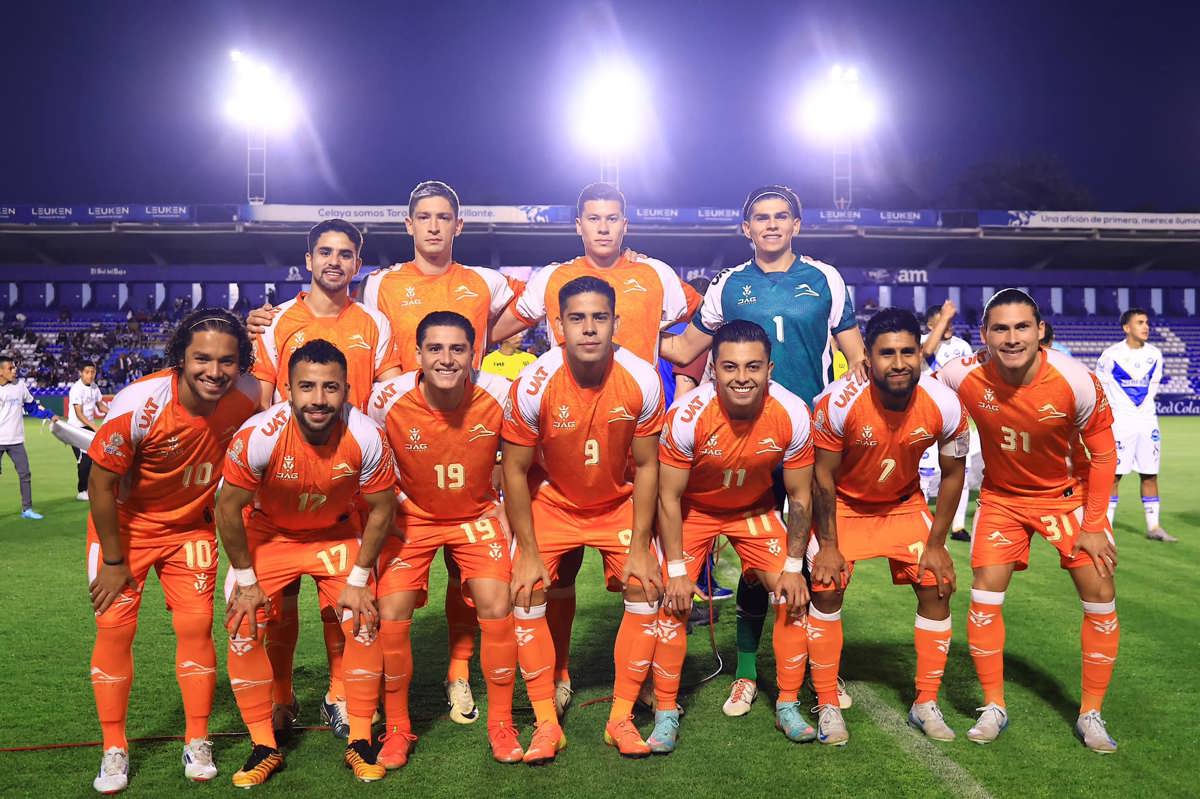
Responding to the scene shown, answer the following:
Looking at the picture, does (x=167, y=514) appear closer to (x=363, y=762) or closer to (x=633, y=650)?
(x=363, y=762)

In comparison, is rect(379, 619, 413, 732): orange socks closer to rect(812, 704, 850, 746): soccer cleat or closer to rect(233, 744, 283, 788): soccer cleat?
rect(233, 744, 283, 788): soccer cleat

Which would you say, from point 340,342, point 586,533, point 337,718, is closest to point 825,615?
point 586,533

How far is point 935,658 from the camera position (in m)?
4.31

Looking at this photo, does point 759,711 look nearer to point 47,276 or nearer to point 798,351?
point 798,351

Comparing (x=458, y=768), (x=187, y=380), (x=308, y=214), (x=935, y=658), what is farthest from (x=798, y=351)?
(x=308, y=214)

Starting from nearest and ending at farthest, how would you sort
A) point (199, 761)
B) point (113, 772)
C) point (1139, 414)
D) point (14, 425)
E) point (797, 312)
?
1. point (113, 772)
2. point (199, 761)
3. point (797, 312)
4. point (1139, 414)
5. point (14, 425)

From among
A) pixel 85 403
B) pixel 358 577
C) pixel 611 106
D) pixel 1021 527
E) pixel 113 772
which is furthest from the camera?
pixel 611 106

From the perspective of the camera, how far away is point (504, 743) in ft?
13.1

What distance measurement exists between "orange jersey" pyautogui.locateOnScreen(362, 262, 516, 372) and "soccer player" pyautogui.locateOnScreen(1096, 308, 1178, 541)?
23.5ft

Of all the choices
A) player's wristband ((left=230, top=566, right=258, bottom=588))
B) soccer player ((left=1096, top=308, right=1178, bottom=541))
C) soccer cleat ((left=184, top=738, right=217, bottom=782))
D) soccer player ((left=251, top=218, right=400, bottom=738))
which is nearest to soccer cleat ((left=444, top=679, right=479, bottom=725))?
soccer player ((left=251, top=218, right=400, bottom=738))

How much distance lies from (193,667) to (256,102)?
110 ft

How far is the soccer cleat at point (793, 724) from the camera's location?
4.16 meters

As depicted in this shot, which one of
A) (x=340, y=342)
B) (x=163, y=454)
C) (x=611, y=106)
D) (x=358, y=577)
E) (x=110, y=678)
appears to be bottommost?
(x=110, y=678)

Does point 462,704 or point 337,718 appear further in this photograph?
point 462,704
